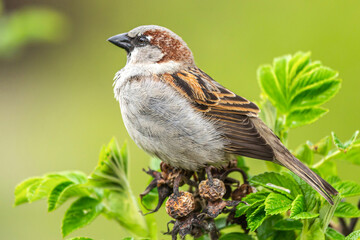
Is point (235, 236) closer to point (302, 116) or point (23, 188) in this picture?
point (302, 116)

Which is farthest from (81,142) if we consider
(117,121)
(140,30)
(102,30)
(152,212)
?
(152,212)

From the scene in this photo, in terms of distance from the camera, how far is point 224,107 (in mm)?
2176

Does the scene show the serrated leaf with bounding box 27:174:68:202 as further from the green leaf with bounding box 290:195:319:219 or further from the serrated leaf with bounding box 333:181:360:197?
the serrated leaf with bounding box 333:181:360:197

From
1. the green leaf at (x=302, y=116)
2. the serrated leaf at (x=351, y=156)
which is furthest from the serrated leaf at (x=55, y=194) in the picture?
the serrated leaf at (x=351, y=156)

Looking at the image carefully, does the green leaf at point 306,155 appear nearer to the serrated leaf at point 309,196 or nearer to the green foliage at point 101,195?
the serrated leaf at point 309,196

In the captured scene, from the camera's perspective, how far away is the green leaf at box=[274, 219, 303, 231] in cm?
149

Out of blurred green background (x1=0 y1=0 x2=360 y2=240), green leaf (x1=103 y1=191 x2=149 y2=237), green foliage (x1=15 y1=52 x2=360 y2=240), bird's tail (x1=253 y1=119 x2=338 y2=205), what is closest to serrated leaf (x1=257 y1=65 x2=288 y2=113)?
green foliage (x1=15 y1=52 x2=360 y2=240)

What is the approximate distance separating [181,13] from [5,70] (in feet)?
9.14

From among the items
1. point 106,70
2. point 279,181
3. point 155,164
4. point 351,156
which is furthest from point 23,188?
point 106,70

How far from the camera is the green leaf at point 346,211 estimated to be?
1469mm

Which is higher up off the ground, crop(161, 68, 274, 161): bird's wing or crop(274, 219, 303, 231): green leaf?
crop(161, 68, 274, 161): bird's wing

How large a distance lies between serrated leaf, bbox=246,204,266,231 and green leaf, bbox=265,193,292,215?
1.3 inches

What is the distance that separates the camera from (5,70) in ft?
25.2

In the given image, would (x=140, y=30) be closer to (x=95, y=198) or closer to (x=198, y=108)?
(x=198, y=108)
